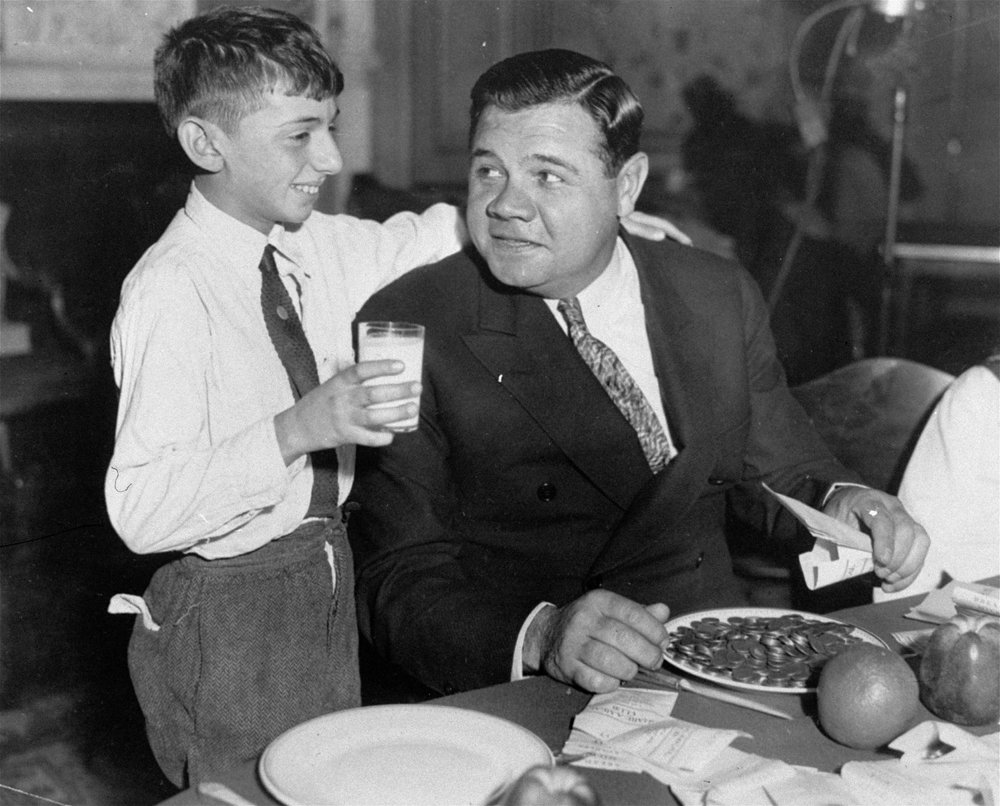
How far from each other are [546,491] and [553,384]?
0.70 ft

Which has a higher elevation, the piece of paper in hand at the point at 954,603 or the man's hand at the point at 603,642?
the man's hand at the point at 603,642

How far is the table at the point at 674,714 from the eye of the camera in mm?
1188

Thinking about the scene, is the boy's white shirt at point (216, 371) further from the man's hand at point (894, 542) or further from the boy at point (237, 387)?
the man's hand at point (894, 542)

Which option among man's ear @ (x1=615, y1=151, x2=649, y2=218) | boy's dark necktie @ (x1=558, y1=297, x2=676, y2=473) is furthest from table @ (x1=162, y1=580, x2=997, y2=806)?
man's ear @ (x1=615, y1=151, x2=649, y2=218)

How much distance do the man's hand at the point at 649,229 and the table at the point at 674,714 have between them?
4.23ft

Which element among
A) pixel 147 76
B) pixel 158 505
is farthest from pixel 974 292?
pixel 158 505

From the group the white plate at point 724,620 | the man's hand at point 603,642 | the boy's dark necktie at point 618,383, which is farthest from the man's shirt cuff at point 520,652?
the boy's dark necktie at point 618,383

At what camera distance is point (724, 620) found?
1674mm

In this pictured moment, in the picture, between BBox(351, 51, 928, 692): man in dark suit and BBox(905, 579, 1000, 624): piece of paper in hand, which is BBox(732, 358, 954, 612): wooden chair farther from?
BBox(905, 579, 1000, 624): piece of paper in hand

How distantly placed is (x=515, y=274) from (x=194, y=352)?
63 cm

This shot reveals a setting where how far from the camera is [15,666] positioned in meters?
3.10

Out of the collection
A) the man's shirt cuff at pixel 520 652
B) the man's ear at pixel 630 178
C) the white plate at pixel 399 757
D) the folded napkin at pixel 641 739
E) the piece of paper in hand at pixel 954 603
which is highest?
the man's ear at pixel 630 178

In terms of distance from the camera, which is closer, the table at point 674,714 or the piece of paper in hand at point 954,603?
the table at point 674,714

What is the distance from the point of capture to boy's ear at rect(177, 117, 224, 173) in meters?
2.06
